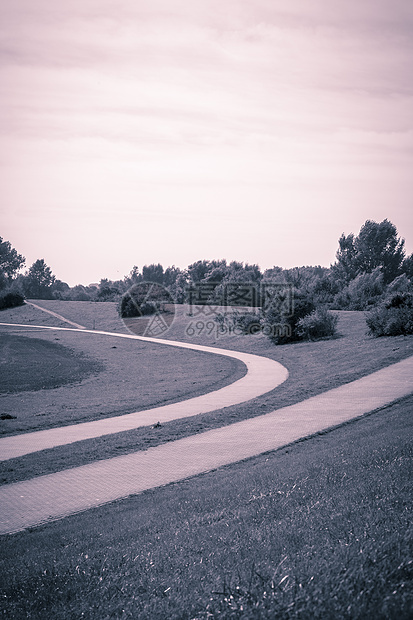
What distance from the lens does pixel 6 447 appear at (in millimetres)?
10789

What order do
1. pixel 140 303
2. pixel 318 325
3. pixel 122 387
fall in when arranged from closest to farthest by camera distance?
pixel 122 387, pixel 318 325, pixel 140 303

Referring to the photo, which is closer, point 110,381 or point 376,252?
point 110,381

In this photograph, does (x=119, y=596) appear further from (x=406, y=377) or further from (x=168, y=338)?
(x=168, y=338)

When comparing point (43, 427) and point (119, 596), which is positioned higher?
point (119, 596)

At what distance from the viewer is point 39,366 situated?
26688 millimetres

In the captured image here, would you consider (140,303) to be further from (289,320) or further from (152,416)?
(152,416)

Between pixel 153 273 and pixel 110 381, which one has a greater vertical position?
pixel 153 273

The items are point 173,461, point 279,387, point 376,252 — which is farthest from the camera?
point 376,252

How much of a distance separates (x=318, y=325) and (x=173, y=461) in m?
21.7

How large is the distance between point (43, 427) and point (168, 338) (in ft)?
87.3

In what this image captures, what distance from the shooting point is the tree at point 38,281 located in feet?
357

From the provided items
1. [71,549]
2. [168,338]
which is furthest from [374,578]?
[168,338]

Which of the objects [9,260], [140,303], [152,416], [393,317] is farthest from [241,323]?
[9,260]

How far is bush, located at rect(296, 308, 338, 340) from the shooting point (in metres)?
29.2
